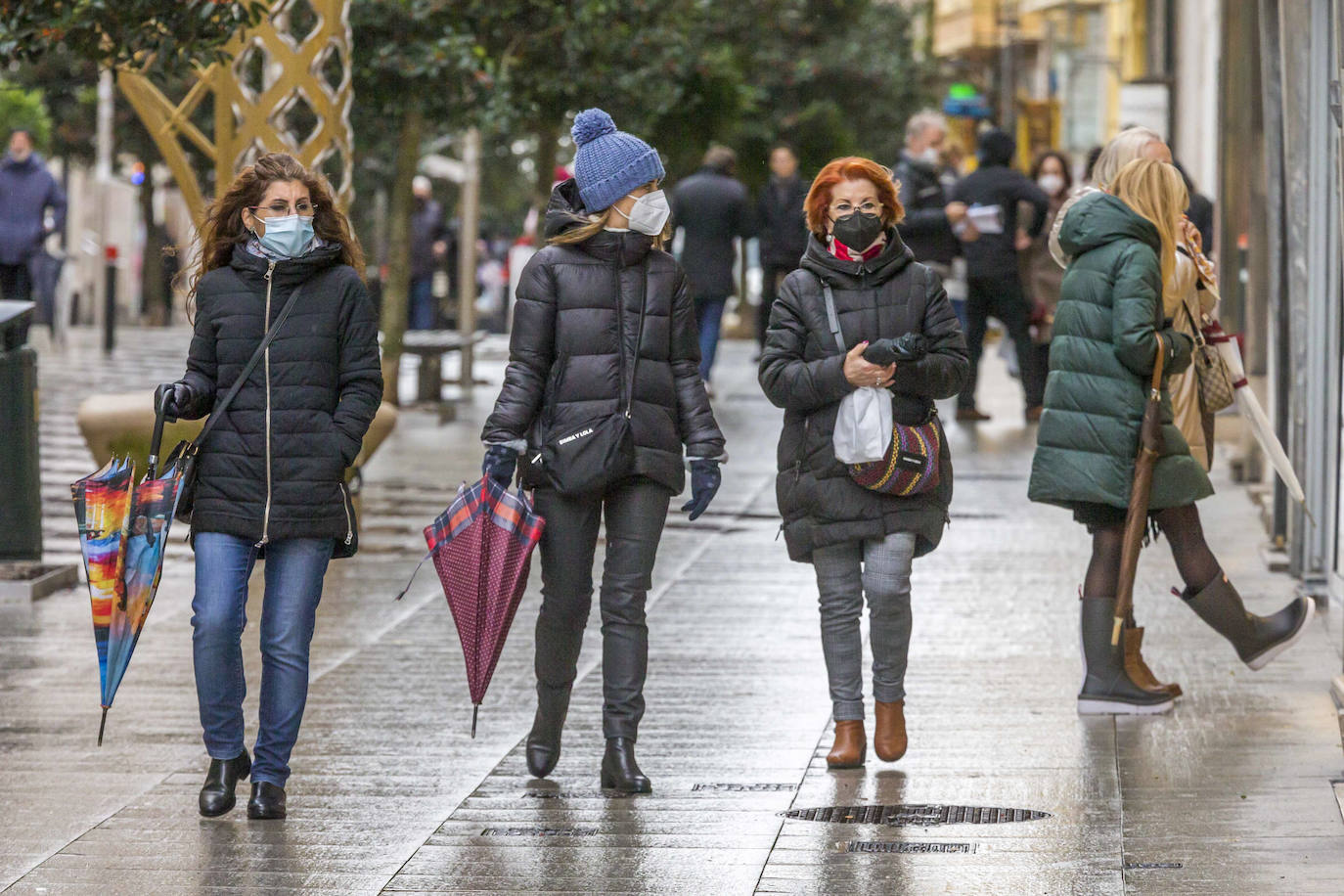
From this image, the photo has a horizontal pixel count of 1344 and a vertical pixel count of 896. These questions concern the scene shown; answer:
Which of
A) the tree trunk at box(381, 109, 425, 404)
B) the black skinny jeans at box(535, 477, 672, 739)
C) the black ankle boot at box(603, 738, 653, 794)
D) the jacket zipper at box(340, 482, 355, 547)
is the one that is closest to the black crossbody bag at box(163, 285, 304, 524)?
the jacket zipper at box(340, 482, 355, 547)

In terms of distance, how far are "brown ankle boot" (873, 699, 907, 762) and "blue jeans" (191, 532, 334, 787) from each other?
160 cm

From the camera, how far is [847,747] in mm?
6527

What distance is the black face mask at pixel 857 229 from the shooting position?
6480mm

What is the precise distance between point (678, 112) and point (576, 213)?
660 inches

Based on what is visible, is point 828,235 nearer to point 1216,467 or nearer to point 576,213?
point 576,213

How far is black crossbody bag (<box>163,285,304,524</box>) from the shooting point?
19.6 feet

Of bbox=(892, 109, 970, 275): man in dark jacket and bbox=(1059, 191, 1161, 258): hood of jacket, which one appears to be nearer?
bbox=(1059, 191, 1161, 258): hood of jacket

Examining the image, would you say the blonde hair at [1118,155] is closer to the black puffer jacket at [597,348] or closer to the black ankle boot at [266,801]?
the black puffer jacket at [597,348]

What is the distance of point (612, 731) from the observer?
628cm

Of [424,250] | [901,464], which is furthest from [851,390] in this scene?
[424,250]

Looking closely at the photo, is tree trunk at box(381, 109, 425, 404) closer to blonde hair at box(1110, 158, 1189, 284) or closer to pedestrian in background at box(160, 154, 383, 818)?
blonde hair at box(1110, 158, 1189, 284)

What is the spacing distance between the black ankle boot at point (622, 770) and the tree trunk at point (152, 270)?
1259 inches

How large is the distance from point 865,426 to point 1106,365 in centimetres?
103

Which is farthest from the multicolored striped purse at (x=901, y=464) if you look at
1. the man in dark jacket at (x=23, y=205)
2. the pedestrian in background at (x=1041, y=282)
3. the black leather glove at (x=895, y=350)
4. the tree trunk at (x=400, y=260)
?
the man in dark jacket at (x=23, y=205)
